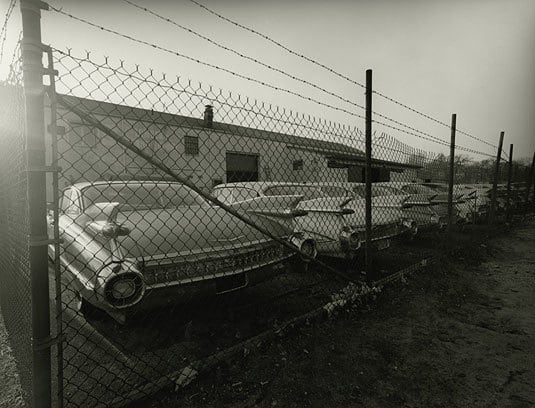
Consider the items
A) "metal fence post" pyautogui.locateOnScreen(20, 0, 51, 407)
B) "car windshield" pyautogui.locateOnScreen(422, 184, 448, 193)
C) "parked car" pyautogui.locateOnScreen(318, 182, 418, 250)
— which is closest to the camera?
"metal fence post" pyautogui.locateOnScreen(20, 0, 51, 407)

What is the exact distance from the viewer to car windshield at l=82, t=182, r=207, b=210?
338 cm

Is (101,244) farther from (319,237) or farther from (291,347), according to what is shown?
(319,237)

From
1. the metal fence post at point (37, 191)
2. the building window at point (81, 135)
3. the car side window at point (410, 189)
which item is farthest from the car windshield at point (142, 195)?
the car side window at point (410, 189)

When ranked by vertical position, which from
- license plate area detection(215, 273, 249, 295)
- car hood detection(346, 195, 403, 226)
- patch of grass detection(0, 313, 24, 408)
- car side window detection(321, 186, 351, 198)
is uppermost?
car side window detection(321, 186, 351, 198)

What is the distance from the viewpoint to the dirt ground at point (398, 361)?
200cm

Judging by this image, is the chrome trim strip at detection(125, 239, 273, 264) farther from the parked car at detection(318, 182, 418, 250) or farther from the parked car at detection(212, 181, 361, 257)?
the parked car at detection(318, 182, 418, 250)

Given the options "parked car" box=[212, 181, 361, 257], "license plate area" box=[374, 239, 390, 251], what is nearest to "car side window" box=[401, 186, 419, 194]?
"license plate area" box=[374, 239, 390, 251]

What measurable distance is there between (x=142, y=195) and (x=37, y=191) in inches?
84.1

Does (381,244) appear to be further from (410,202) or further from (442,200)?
(442,200)

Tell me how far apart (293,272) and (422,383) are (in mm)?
2587

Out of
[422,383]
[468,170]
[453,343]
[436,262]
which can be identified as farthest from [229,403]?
[468,170]

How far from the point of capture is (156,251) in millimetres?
2414

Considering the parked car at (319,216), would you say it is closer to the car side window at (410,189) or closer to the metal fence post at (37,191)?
the metal fence post at (37,191)

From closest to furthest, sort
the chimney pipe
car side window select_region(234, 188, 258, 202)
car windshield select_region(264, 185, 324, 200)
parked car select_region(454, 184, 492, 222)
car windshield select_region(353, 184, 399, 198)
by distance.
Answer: the chimney pipe, car side window select_region(234, 188, 258, 202), car windshield select_region(264, 185, 324, 200), car windshield select_region(353, 184, 399, 198), parked car select_region(454, 184, 492, 222)
